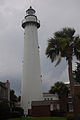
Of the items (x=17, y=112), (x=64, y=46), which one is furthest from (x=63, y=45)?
(x=17, y=112)

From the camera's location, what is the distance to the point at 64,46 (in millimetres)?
19562

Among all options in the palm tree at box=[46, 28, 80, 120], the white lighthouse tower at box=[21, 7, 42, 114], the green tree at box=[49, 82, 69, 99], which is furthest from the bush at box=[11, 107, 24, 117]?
the palm tree at box=[46, 28, 80, 120]

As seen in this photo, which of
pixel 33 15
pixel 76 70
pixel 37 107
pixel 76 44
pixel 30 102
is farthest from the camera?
pixel 33 15

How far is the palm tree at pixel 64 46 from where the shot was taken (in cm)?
1984

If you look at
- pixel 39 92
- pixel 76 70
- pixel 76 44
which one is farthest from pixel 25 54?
pixel 76 44

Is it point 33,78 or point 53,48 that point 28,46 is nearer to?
point 33,78

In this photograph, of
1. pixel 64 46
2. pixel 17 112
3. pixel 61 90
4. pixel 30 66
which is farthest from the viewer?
pixel 61 90

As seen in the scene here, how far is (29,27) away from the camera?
39.1 meters

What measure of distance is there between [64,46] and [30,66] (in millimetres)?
17967

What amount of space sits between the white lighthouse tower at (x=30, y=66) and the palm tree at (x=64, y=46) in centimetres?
1594

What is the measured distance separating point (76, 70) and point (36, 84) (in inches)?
552

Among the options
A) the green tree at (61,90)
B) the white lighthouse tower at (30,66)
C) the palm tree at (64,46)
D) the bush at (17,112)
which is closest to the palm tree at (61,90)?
the green tree at (61,90)

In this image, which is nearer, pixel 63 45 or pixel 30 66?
pixel 63 45

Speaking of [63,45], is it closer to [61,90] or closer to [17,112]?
[17,112]
